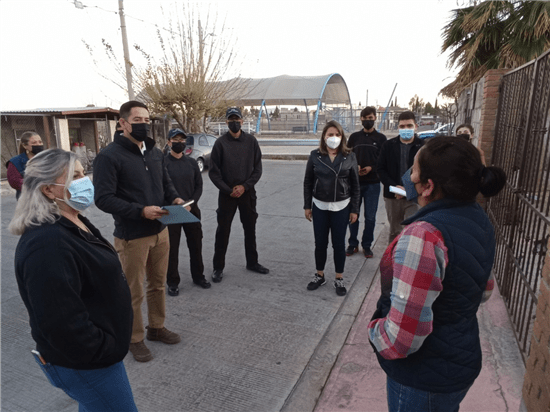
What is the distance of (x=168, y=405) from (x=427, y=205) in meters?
2.18

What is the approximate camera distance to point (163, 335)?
133 inches

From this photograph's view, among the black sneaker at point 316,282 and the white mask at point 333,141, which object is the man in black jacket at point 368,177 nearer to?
the black sneaker at point 316,282

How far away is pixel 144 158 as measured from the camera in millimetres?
3148

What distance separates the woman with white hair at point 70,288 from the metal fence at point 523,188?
2.62 m

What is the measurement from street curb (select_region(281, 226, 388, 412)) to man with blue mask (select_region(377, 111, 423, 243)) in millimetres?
827

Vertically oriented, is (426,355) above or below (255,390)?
above

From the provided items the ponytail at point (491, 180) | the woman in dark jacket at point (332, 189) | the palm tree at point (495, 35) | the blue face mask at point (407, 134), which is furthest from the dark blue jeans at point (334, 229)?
the palm tree at point (495, 35)

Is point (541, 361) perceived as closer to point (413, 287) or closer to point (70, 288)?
point (413, 287)

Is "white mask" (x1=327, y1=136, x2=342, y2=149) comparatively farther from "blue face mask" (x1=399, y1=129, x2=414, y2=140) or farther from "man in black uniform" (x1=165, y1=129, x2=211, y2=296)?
"man in black uniform" (x1=165, y1=129, x2=211, y2=296)

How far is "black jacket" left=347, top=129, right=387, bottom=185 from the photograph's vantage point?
538 centimetres

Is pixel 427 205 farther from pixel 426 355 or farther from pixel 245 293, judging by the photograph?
pixel 245 293

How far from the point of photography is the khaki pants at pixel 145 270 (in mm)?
3068

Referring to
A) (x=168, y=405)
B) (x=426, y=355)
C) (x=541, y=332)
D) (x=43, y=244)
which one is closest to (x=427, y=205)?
(x=426, y=355)

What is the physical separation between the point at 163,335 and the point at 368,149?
11.7 ft
